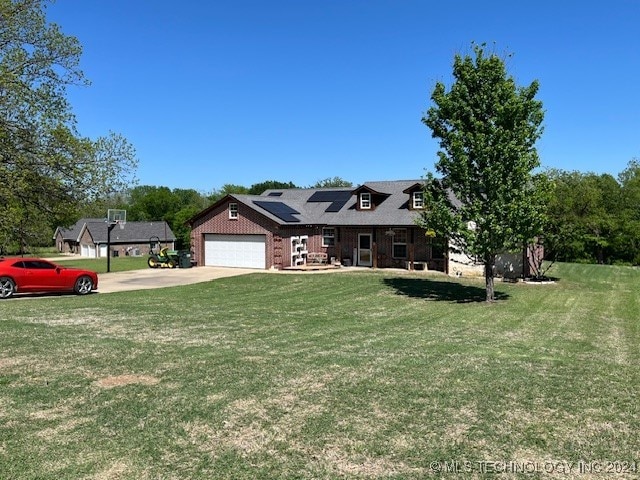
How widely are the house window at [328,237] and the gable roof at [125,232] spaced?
49.0 metres

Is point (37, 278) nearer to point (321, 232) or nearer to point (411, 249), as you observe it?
point (321, 232)

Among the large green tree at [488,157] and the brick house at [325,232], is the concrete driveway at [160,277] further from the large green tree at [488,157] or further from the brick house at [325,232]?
the large green tree at [488,157]

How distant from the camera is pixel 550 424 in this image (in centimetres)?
573

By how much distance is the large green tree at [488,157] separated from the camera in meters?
17.5

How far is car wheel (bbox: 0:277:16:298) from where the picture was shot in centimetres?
1764

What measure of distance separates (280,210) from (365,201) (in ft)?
18.4

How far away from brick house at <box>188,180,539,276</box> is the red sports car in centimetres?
1248

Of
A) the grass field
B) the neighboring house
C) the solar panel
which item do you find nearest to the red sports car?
the grass field

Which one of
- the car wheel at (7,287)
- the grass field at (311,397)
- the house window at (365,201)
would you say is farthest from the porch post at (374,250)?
the car wheel at (7,287)

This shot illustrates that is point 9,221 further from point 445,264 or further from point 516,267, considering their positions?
point 516,267

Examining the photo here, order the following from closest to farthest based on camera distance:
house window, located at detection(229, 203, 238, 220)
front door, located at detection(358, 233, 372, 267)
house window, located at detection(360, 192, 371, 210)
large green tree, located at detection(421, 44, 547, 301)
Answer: large green tree, located at detection(421, 44, 547, 301) → front door, located at detection(358, 233, 372, 267) → house window, located at detection(229, 203, 238, 220) → house window, located at detection(360, 192, 371, 210)

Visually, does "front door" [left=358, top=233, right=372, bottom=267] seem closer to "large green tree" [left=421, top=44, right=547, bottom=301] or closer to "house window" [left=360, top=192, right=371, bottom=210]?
"house window" [left=360, top=192, right=371, bottom=210]

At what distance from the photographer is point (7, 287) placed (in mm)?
17781

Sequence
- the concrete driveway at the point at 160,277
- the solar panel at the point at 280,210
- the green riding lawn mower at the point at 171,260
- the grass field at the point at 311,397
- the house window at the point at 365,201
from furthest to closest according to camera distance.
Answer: the house window at the point at 365,201 < the green riding lawn mower at the point at 171,260 < the solar panel at the point at 280,210 < the concrete driveway at the point at 160,277 < the grass field at the point at 311,397
